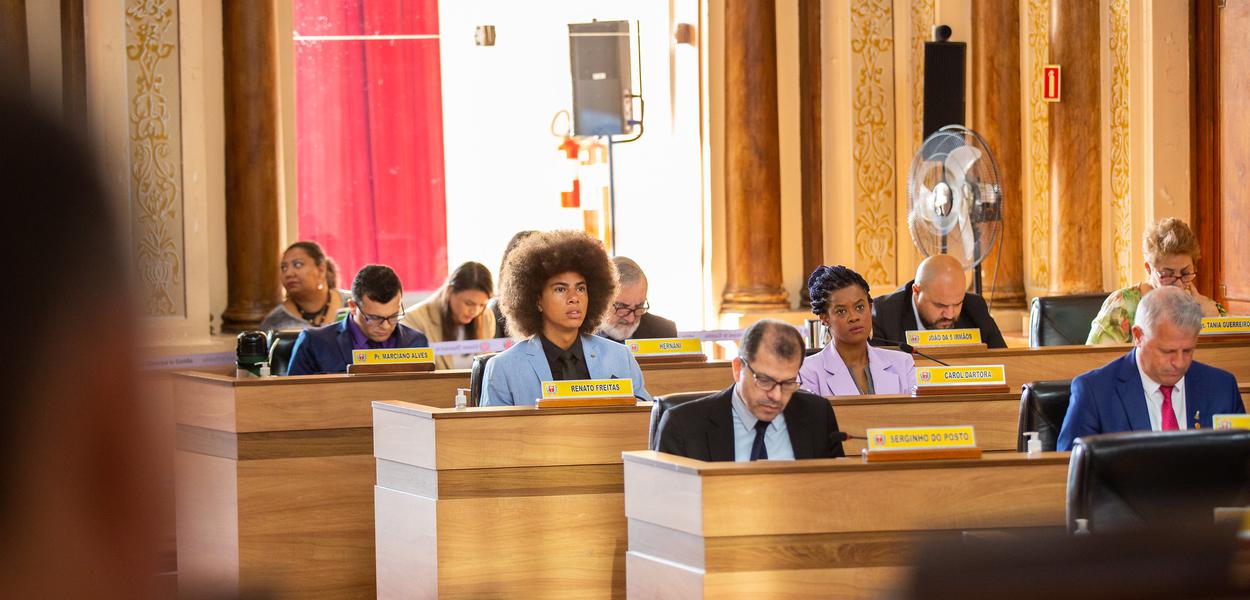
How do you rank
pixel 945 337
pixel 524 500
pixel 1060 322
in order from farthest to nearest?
pixel 1060 322 → pixel 945 337 → pixel 524 500

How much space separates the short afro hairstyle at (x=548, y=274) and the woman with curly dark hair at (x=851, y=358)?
0.76 meters

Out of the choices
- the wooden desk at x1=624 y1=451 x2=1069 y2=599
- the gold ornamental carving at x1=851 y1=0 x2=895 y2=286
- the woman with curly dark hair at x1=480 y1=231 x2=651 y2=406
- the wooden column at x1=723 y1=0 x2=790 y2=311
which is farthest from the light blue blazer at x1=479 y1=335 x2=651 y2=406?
the gold ornamental carving at x1=851 y1=0 x2=895 y2=286

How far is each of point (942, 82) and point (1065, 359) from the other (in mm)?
2711

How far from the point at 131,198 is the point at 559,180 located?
9628mm

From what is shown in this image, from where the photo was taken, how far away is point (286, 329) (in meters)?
6.70

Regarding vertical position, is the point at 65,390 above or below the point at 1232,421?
above

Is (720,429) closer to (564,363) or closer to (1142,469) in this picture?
A: (564,363)

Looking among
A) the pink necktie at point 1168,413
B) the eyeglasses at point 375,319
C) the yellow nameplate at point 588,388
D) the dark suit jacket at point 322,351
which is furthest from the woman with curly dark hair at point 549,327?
the pink necktie at point 1168,413

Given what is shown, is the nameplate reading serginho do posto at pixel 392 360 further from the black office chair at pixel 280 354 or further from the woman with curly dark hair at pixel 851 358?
the woman with curly dark hair at pixel 851 358

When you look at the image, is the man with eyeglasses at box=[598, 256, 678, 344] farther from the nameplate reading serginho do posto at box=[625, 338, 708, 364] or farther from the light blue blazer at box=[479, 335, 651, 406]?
the light blue blazer at box=[479, 335, 651, 406]

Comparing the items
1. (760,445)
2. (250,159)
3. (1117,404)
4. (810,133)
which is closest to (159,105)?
(250,159)

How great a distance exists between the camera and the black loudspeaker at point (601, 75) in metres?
9.15

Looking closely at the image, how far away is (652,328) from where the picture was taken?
6.48 metres

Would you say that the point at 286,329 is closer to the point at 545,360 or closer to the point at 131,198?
the point at 545,360
